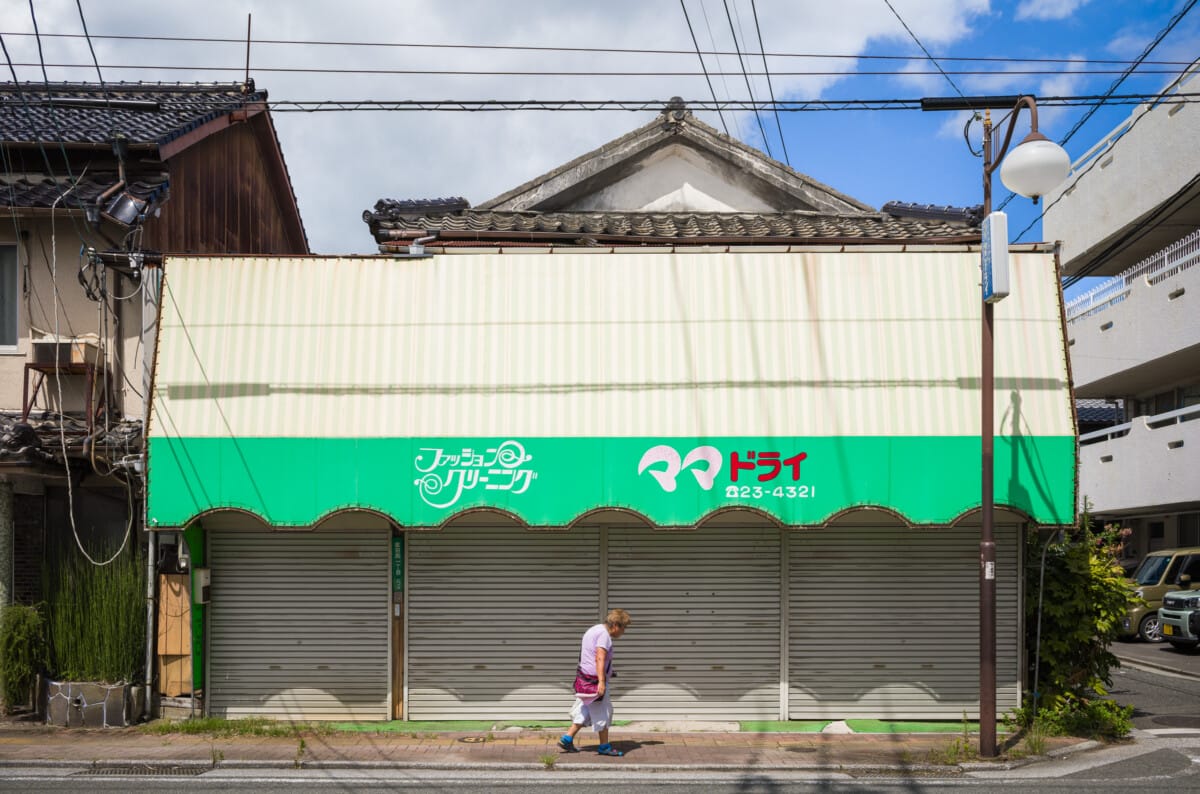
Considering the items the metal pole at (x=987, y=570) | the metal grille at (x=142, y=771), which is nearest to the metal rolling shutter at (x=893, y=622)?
the metal pole at (x=987, y=570)

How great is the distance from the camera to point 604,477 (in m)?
11.9

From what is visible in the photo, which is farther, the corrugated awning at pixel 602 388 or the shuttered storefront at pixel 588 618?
the shuttered storefront at pixel 588 618

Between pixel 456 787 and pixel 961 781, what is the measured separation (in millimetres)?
5129

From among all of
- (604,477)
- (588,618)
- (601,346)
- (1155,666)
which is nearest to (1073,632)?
(588,618)

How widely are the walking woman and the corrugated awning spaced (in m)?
1.45

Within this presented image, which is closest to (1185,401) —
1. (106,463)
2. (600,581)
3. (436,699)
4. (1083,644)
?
(1083,644)

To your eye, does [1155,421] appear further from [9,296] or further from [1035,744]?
[9,296]

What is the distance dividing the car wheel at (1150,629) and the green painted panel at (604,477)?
532 inches

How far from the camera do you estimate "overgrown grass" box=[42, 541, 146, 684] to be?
1248cm

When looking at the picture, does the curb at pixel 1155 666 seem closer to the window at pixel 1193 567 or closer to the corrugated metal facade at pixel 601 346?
the window at pixel 1193 567

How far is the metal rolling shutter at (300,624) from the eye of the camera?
12.6m

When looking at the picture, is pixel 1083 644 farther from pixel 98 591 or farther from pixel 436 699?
pixel 98 591

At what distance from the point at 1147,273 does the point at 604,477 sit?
20.9 meters

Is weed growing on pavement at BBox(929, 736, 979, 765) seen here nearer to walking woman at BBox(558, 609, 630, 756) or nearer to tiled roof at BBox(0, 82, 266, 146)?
walking woman at BBox(558, 609, 630, 756)
